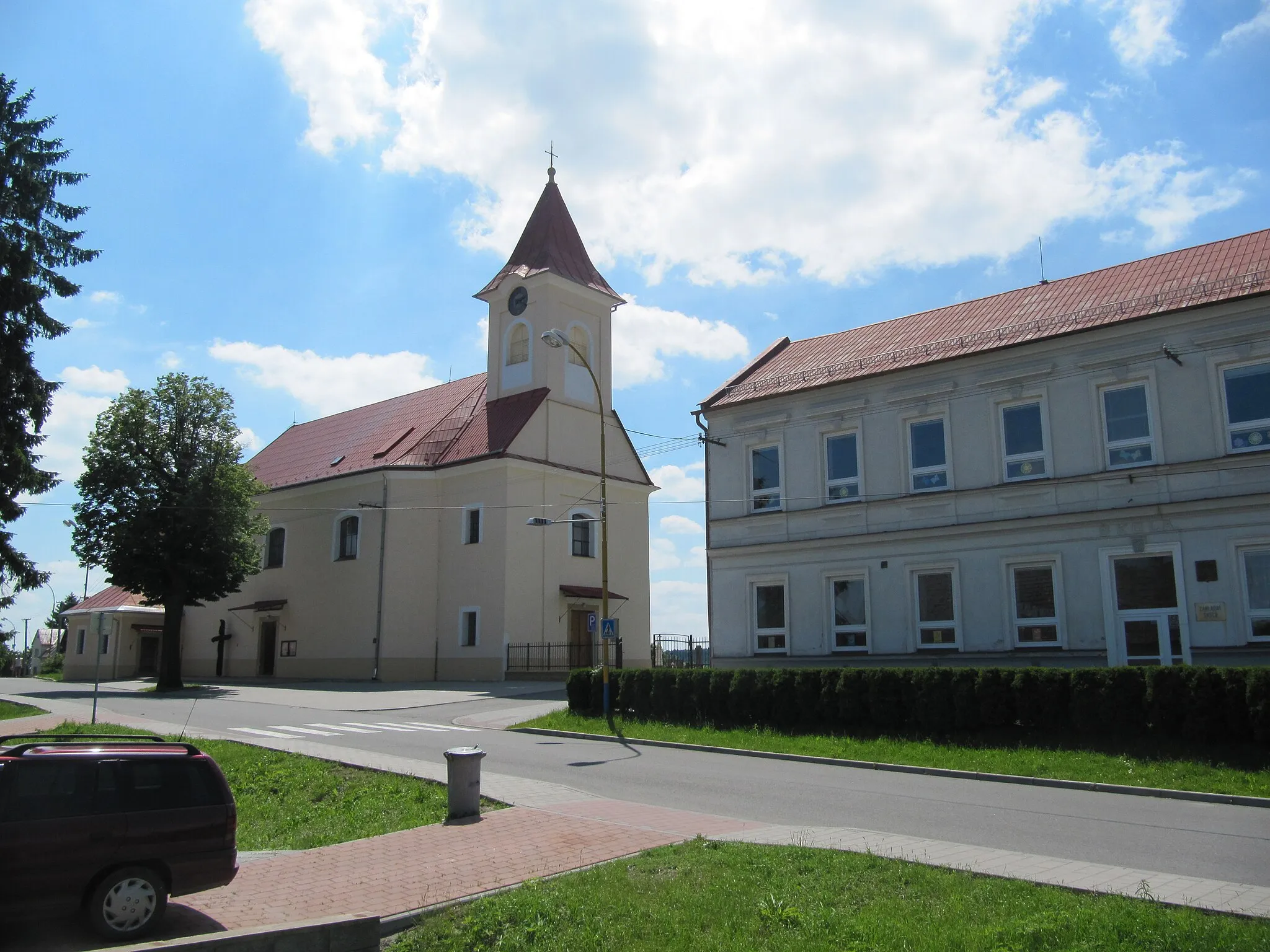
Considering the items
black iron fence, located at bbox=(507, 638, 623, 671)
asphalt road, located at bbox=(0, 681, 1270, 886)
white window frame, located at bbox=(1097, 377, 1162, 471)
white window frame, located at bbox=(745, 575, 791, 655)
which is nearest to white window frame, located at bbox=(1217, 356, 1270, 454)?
white window frame, located at bbox=(1097, 377, 1162, 471)

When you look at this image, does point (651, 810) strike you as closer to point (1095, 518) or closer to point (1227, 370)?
point (1095, 518)

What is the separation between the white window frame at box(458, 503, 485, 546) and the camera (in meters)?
37.7

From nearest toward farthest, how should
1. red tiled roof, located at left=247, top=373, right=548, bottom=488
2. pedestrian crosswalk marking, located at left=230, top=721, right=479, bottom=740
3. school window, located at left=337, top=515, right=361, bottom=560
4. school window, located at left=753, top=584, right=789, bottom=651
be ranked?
pedestrian crosswalk marking, located at left=230, top=721, right=479, bottom=740 → school window, located at left=753, top=584, right=789, bottom=651 → red tiled roof, located at left=247, top=373, right=548, bottom=488 → school window, located at left=337, top=515, right=361, bottom=560

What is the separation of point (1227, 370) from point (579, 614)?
1010 inches

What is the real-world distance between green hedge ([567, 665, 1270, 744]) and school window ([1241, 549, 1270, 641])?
399 cm

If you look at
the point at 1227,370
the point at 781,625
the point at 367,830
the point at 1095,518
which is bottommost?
the point at 367,830

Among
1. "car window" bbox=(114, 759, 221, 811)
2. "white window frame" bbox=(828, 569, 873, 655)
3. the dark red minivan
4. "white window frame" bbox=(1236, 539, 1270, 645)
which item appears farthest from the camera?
"white window frame" bbox=(828, 569, 873, 655)

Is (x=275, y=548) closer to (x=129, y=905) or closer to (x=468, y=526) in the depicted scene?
(x=468, y=526)

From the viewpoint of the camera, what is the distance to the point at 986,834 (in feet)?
32.9

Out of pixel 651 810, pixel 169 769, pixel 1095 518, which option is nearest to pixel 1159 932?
pixel 651 810

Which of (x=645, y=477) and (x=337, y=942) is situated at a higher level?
(x=645, y=477)

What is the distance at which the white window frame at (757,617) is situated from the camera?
23.1 meters

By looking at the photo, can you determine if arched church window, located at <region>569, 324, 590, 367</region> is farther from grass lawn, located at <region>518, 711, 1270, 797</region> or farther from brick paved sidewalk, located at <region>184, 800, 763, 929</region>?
brick paved sidewalk, located at <region>184, 800, 763, 929</region>

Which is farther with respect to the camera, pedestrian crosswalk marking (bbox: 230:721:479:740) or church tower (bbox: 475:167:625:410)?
church tower (bbox: 475:167:625:410)
